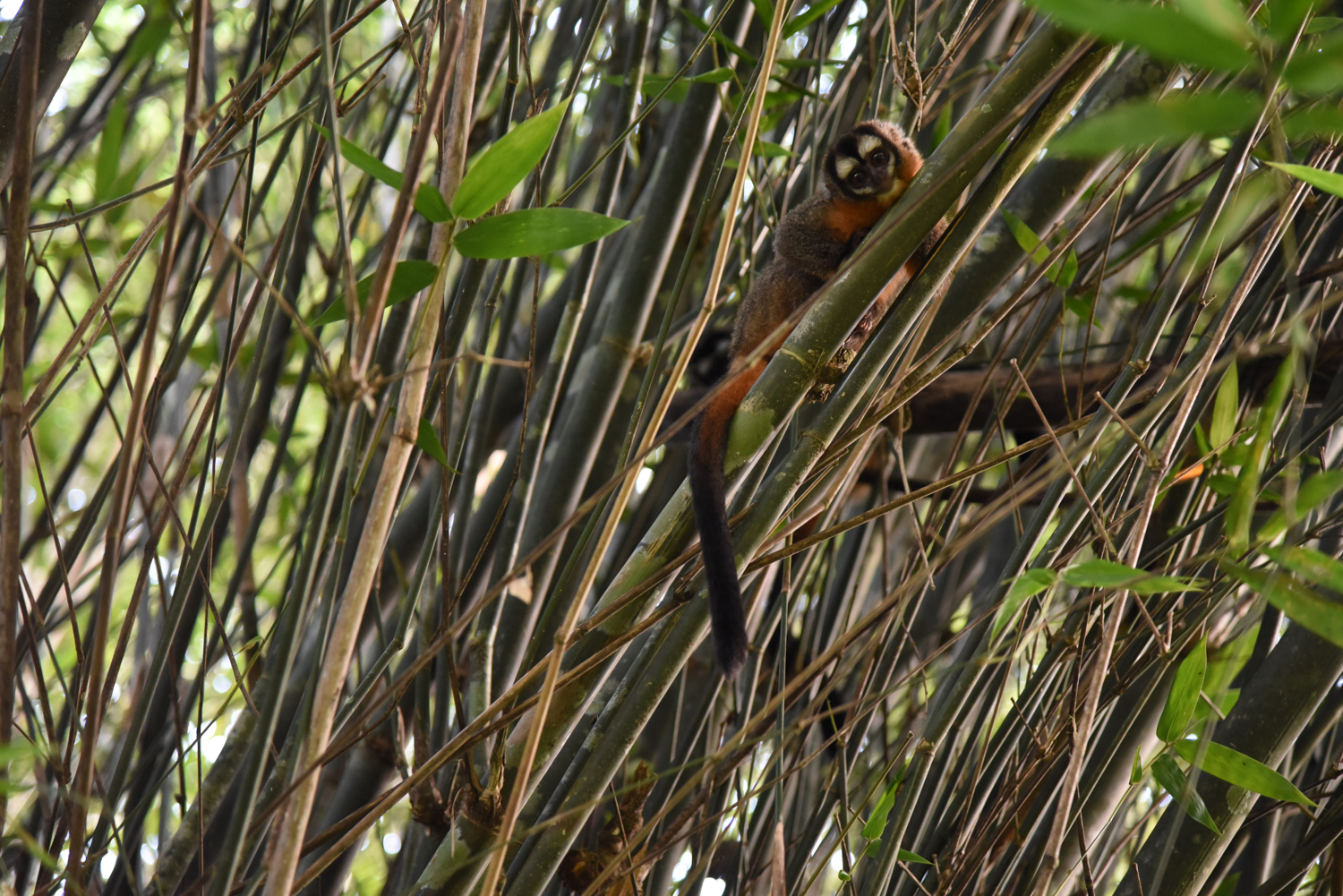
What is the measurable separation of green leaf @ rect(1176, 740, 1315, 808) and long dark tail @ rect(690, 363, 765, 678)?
46 cm

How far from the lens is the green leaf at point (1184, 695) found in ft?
3.13

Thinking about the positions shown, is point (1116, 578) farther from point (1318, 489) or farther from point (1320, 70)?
point (1320, 70)

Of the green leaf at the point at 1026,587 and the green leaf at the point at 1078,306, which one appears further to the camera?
the green leaf at the point at 1078,306

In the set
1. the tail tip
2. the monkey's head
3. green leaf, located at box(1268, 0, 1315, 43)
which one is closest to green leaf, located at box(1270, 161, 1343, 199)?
green leaf, located at box(1268, 0, 1315, 43)

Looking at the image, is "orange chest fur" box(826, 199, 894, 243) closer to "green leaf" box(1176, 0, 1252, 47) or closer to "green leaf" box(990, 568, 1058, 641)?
"green leaf" box(990, 568, 1058, 641)

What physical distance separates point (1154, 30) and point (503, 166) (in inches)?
17.1

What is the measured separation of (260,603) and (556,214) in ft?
Result: 8.93

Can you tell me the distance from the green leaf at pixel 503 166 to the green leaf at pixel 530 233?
0.02 m

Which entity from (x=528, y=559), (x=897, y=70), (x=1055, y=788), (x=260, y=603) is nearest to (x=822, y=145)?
(x=897, y=70)

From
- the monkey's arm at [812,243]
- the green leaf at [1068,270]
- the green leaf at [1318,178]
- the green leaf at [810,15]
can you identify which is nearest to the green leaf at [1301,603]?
the green leaf at [1318,178]

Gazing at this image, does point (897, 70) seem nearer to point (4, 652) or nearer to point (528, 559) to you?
point (528, 559)

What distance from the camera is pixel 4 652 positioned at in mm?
710

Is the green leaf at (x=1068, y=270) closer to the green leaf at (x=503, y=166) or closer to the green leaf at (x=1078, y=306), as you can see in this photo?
the green leaf at (x=1078, y=306)

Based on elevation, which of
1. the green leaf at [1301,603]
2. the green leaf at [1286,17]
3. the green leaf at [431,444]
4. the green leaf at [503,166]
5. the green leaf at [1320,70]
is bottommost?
the green leaf at [1301,603]
